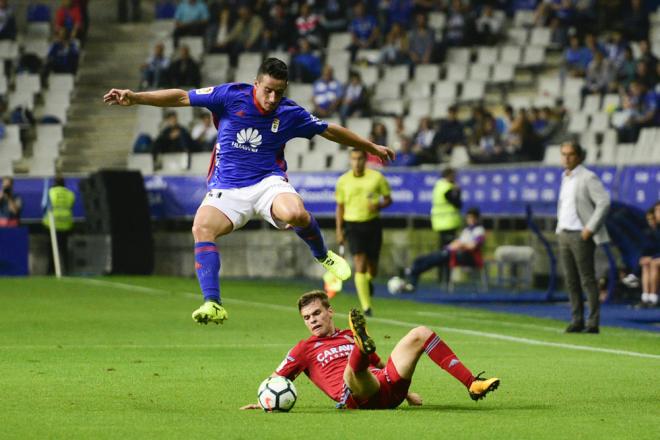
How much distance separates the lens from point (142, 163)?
30828 mm

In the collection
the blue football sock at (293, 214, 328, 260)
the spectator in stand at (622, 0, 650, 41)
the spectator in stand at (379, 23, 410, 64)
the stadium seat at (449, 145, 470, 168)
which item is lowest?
the blue football sock at (293, 214, 328, 260)

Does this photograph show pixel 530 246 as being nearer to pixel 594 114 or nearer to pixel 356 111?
pixel 594 114

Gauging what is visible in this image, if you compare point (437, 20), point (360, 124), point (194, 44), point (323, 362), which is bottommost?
point (323, 362)

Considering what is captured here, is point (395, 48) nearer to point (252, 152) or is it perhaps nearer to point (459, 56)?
point (459, 56)

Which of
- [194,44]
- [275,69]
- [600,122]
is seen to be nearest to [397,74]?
[194,44]

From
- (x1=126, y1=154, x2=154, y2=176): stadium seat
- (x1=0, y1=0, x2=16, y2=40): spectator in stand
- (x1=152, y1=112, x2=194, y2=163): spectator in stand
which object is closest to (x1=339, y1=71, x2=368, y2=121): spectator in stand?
(x1=152, y1=112, x2=194, y2=163): spectator in stand

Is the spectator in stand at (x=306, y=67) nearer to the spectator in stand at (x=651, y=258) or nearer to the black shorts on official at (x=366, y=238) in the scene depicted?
the spectator in stand at (x=651, y=258)

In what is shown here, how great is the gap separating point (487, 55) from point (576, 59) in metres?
2.43

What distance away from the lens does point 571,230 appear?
16.5 meters

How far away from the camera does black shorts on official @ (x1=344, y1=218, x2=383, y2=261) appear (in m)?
19.4

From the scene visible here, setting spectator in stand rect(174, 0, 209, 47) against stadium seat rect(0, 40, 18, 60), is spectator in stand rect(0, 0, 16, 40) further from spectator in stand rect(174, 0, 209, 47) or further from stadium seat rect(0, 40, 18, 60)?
spectator in stand rect(174, 0, 209, 47)

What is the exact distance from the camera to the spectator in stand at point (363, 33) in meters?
33.1

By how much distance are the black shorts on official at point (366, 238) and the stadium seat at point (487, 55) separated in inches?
502

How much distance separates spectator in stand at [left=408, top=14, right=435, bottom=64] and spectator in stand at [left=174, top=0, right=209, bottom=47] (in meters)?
5.47
